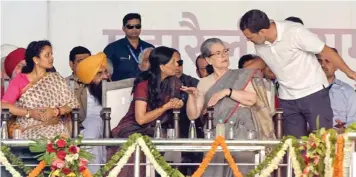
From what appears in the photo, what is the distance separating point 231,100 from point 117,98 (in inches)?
36.1

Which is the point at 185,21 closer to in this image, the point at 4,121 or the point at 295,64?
the point at 295,64

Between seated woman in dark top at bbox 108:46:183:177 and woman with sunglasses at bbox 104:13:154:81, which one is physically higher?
woman with sunglasses at bbox 104:13:154:81

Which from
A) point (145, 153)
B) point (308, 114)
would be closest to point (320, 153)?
point (308, 114)

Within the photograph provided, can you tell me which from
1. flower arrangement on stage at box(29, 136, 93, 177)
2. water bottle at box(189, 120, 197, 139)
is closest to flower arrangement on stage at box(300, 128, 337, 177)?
water bottle at box(189, 120, 197, 139)

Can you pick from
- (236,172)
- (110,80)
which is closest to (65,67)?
(110,80)

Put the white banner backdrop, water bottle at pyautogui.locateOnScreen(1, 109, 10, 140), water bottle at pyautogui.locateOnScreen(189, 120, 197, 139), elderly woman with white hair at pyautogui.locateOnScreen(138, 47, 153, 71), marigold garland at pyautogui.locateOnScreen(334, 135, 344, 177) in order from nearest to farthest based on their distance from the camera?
marigold garland at pyautogui.locateOnScreen(334, 135, 344, 177), water bottle at pyautogui.locateOnScreen(1, 109, 10, 140), water bottle at pyautogui.locateOnScreen(189, 120, 197, 139), elderly woman with white hair at pyautogui.locateOnScreen(138, 47, 153, 71), the white banner backdrop

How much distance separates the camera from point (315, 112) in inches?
453

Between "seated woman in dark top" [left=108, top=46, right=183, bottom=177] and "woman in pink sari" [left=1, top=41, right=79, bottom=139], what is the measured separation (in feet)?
1.45

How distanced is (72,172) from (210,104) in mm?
1324

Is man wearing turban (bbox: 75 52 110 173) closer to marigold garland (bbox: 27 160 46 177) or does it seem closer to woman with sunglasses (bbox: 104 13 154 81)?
woman with sunglasses (bbox: 104 13 154 81)

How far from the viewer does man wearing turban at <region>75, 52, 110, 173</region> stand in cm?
1192

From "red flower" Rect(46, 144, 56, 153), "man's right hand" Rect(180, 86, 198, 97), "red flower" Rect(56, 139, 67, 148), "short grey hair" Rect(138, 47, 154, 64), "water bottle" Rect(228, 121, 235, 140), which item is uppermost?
"short grey hair" Rect(138, 47, 154, 64)

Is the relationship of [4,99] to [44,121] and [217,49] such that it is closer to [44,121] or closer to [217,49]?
[44,121]

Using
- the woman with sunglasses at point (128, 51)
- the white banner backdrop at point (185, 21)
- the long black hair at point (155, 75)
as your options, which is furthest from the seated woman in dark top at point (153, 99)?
the white banner backdrop at point (185, 21)
